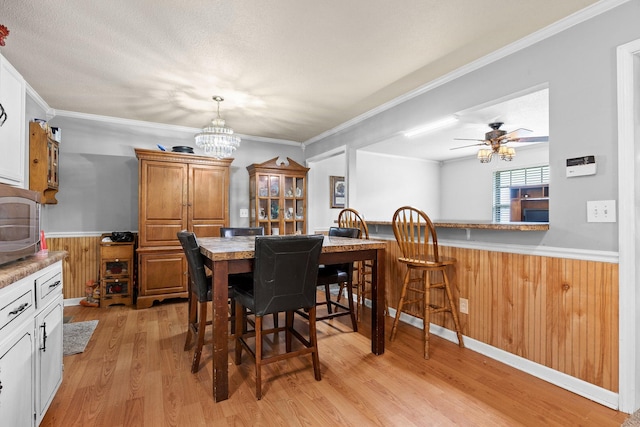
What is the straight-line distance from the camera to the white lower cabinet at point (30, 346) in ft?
3.85

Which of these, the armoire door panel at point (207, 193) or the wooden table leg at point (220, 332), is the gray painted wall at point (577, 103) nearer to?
the wooden table leg at point (220, 332)

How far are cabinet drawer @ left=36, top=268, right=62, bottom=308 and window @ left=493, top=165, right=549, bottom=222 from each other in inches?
252

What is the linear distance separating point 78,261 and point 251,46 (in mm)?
3533

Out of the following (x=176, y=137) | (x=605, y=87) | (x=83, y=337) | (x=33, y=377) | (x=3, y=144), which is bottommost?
(x=83, y=337)

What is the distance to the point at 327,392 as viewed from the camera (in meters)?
1.91

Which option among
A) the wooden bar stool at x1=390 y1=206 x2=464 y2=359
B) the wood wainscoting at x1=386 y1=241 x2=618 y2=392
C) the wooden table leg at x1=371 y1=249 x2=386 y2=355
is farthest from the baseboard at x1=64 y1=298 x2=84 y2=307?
the wood wainscoting at x1=386 y1=241 x2=618 y2=392

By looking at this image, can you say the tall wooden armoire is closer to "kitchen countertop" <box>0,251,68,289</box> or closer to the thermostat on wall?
"kitchen countertop" <box>0,251,68,289</box>

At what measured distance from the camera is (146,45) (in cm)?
230

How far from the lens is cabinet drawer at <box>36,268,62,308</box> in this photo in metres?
1.50

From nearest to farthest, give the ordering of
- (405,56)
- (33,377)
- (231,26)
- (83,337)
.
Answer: (33,377) → (231,26) → (405,56) → (83,337)

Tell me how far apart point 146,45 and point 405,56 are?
6.59 ft

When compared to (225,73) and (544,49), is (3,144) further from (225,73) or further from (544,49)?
(544,49)

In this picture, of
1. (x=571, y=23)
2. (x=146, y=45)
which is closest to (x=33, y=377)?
(x=146, y=45)

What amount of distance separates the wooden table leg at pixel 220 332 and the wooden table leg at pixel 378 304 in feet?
3.77
